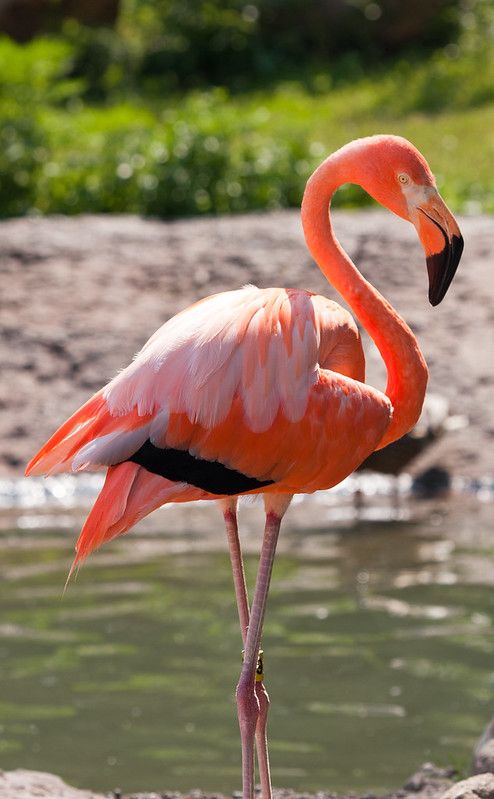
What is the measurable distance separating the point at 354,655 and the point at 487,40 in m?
13.8

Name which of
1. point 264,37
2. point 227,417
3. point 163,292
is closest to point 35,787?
point 227,417

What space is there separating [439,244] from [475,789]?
134 cm

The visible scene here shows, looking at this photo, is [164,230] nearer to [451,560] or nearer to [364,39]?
[451,560]

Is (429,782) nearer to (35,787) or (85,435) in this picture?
(35,787)

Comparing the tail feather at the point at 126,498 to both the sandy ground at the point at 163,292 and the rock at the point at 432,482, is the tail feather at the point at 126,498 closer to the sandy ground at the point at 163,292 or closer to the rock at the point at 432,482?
the rock at the point at 432,482

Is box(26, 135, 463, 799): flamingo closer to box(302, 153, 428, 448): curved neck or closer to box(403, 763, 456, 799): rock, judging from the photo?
box(302, 153, 428, 448): curved neck

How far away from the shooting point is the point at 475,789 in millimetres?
3709

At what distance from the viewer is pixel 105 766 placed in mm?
4781

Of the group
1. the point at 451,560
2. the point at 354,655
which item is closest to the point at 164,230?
the point at 451,560

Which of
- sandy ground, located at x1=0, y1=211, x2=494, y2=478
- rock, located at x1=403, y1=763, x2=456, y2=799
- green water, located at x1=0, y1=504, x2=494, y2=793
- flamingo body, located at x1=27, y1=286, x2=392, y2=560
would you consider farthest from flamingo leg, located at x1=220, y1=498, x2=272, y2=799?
sandy ground, located at x1=0, y1=211, x2=494, y2=478

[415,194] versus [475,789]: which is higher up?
[415,194]

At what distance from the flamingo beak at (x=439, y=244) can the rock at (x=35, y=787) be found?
177cm

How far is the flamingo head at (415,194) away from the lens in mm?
3619

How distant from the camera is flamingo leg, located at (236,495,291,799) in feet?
11.8
